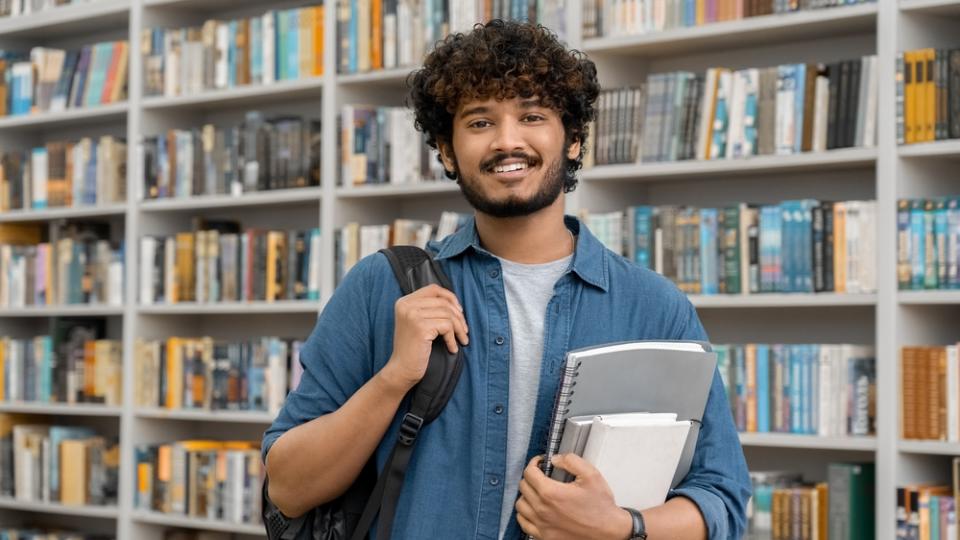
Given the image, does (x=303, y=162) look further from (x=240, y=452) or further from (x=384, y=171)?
(x=240, y=452)

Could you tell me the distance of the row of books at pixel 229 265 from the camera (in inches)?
168

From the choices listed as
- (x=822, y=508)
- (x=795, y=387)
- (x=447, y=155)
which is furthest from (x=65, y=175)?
(x=447, y=155)

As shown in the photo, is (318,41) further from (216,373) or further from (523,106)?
(523,106)

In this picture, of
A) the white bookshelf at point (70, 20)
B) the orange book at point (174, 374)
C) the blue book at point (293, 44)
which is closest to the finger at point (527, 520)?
the blue book at point (293, 44)

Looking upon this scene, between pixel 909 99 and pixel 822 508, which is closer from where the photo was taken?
pixel 909 99

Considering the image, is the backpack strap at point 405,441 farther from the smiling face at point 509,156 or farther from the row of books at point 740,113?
the row of books at point 740,113

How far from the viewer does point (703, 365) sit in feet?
4.87

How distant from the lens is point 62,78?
4992mm

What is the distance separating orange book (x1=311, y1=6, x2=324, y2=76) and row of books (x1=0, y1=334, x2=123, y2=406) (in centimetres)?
126

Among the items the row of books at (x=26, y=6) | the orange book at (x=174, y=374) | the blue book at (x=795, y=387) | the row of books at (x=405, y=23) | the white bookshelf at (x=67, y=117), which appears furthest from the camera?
the row of books at (x=26, y=6)

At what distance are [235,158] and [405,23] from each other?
79cm

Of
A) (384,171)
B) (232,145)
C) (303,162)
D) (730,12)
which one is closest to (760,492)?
(730,12)

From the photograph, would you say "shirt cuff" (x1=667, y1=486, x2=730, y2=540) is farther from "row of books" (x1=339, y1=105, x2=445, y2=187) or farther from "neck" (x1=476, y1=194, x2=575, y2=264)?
"row of books" (x1=339, y1=105, x2=445, y2=187)

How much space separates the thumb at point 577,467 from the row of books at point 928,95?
2003mm
